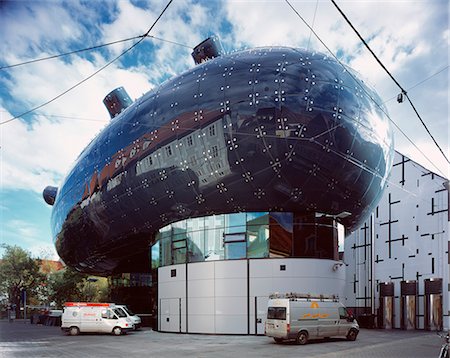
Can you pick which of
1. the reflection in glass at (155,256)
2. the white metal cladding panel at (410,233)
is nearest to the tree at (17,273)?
the reflection in glass at (155,256)

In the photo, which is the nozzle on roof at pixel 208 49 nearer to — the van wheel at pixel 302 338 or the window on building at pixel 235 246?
the window on building at pixel 235 246

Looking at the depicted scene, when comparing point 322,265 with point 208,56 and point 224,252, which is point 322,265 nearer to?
point 224,252

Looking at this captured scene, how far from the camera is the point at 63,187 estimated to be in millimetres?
40469

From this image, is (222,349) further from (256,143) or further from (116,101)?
(116,101)

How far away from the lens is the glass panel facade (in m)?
26.4

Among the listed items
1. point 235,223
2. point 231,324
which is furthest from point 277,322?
point 235,223

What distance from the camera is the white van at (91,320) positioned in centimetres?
2758

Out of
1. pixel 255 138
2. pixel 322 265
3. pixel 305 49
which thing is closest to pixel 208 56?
pixel 305 49

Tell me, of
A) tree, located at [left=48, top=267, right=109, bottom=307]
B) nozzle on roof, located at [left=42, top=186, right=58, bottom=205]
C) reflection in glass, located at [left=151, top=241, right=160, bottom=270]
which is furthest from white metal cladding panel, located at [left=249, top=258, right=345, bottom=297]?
tree, located at [left=48, top=267, right=109, bottom=307]

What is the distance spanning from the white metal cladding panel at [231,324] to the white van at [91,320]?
17.7ft

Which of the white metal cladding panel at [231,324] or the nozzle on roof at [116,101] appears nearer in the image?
the white metal cladding panel at [231,324]

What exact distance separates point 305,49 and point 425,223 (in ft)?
51.9

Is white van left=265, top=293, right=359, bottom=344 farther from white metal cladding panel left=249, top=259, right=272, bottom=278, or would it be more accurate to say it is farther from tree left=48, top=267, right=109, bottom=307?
tree left=48, top=267, right=109, bottom=307

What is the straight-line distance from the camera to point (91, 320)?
90.4ft
